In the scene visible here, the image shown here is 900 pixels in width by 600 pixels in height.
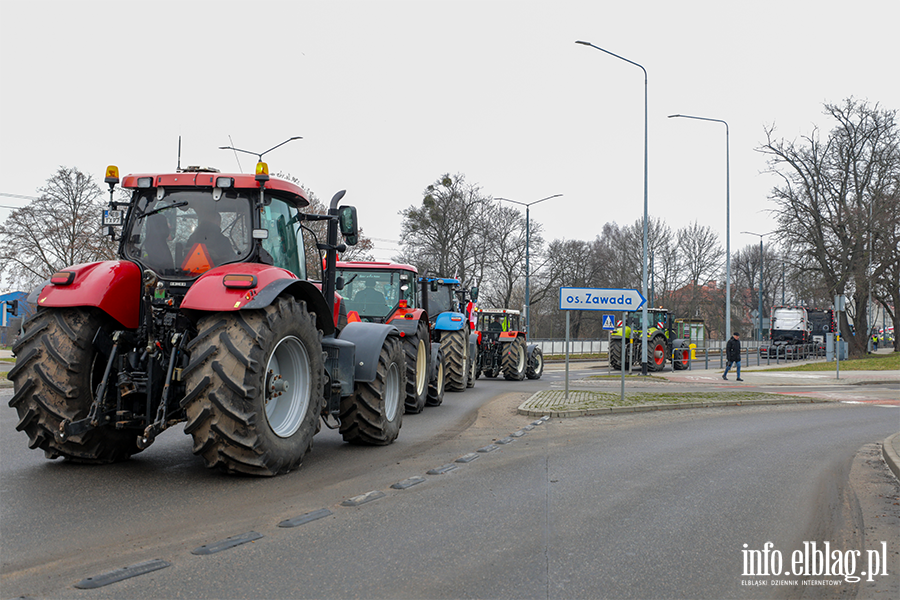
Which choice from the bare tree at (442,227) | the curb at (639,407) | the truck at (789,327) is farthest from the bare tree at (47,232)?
the truck at (789,327)

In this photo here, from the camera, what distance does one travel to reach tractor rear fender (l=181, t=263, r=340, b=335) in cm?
621

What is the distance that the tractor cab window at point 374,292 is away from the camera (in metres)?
14.4

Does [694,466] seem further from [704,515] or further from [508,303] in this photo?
[508,303]

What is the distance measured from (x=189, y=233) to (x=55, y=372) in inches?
67.4

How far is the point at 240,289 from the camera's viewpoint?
6320 mm

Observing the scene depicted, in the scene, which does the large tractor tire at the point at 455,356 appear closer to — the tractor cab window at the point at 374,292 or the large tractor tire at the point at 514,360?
the tractor cab window at the point at 374,292

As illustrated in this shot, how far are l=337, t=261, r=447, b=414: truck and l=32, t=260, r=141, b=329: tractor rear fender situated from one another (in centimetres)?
677

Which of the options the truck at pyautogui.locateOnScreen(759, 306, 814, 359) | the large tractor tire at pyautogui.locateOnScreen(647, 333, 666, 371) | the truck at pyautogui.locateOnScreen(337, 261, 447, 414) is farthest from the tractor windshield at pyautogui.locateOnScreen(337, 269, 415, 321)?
the truck at pyautogui.locateOnScreen(759, 306, 814, 359)

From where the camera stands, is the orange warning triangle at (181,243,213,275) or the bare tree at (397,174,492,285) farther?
the bare tree at (397,174,492,285)

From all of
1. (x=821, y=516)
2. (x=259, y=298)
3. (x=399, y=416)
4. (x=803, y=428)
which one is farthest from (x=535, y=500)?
(x=803, y=428)

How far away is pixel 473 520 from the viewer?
5.61 m

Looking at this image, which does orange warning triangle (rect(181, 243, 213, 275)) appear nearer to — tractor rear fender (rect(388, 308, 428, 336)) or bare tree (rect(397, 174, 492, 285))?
tractor rear fender (rect(388, 308, 428, 336))

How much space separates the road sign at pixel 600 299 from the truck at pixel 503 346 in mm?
8648

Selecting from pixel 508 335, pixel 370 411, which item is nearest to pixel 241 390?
pixel 370 411
